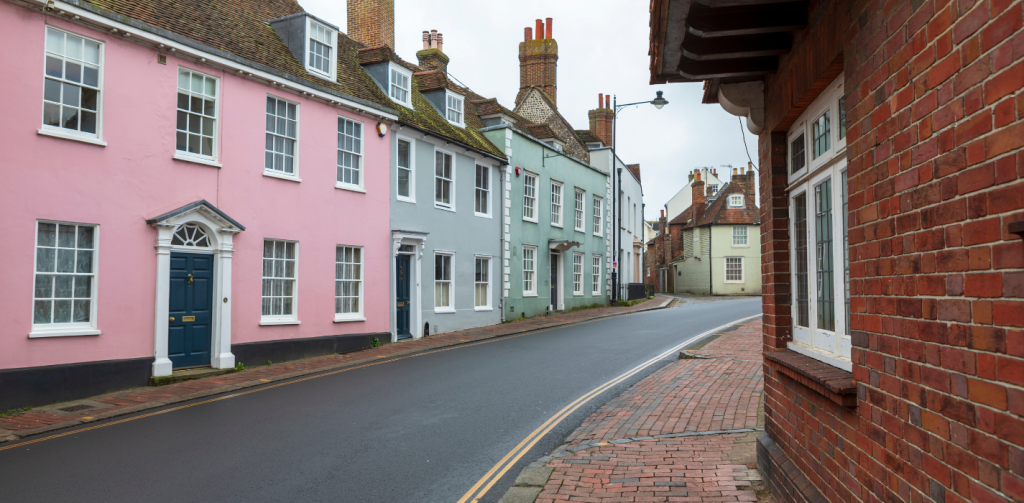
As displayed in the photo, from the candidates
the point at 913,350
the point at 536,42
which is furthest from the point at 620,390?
the point at 536,42

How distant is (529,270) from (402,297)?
8205mm

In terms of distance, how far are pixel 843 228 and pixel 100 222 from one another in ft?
36.4

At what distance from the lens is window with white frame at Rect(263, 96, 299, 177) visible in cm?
1427

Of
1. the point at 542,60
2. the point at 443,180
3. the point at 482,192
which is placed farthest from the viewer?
the point at 542,60

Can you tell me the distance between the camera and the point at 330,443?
717 centimetres

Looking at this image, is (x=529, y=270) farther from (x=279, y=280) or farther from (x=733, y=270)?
(x=733, y=270)

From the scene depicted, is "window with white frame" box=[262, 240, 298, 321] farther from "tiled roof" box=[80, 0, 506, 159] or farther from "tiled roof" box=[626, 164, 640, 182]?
"tiled roof" box=[626, 164, 640, 182]

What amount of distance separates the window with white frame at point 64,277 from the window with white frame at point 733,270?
4397 cm

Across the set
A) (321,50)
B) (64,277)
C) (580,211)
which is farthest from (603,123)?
(64,277)

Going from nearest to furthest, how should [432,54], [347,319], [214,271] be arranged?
[214,271] < [347,319] < [432,54]

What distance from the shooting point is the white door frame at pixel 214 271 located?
38.3 feet

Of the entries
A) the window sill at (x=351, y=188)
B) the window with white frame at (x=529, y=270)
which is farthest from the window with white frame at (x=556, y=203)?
the window sill at (x=351, y=188)

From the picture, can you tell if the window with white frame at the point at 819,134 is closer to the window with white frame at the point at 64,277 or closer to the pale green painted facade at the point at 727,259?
the window with white frame at the point at 64,277

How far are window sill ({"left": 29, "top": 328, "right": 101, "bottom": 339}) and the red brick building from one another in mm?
9767
